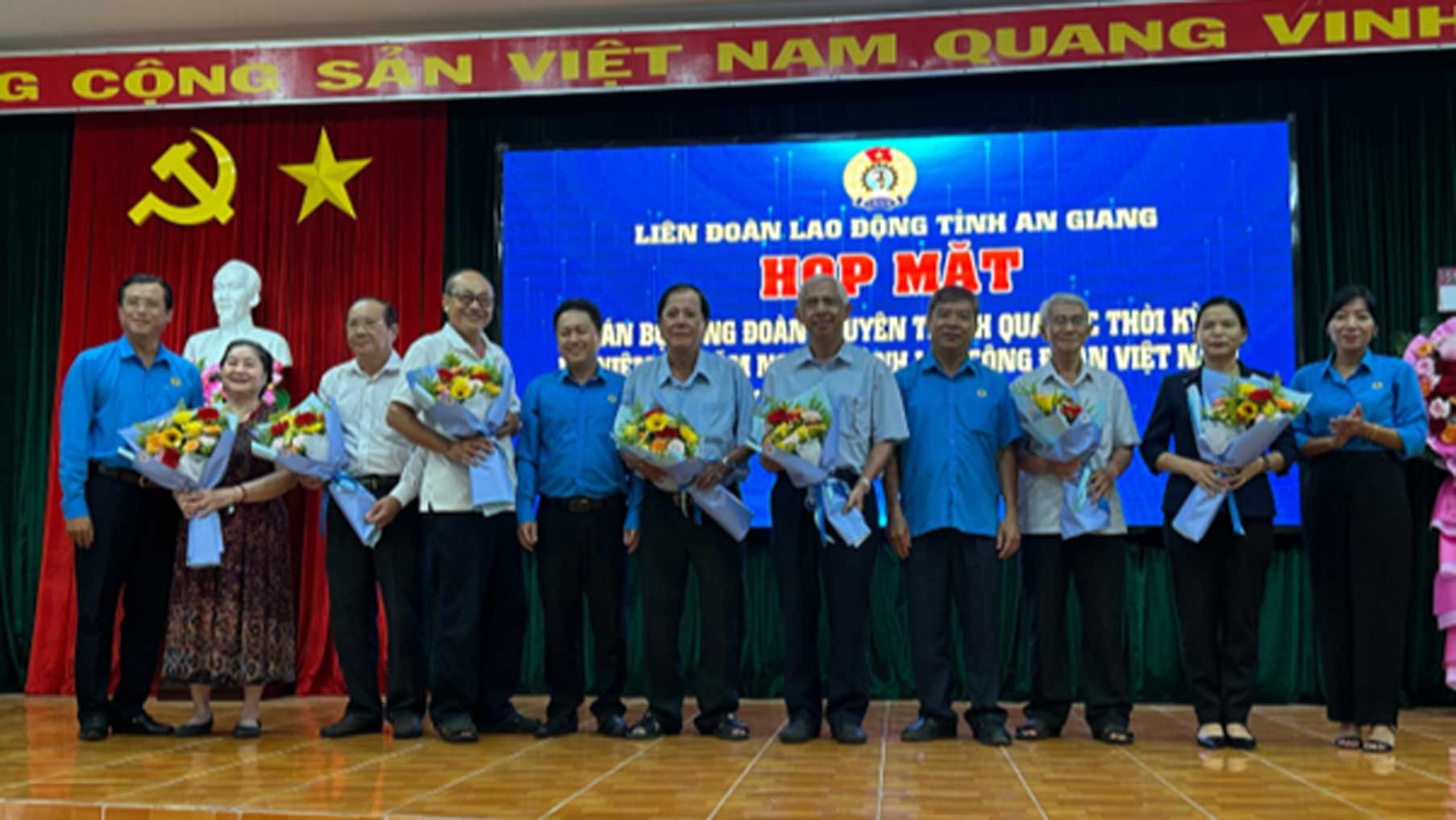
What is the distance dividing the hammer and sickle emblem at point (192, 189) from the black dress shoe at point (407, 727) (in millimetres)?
3109

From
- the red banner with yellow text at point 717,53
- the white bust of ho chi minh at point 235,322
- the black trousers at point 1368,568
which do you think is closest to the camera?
the black trousers at point 1368,568

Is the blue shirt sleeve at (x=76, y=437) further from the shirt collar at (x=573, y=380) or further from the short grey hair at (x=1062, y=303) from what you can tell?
the short grey hair at (x=1062, y=303)

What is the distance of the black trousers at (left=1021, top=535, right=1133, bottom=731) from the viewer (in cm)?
412

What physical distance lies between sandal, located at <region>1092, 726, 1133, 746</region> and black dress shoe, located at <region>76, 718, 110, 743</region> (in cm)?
315

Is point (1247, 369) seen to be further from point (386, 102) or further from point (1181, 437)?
point (386, 102)

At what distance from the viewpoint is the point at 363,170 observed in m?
6.22

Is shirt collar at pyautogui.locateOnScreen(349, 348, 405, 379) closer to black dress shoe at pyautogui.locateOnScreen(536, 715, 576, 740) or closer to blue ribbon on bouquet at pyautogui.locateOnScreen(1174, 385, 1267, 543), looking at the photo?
black dress shoe at pyautogui.locateOnScreen(536, 715, 576, 740)

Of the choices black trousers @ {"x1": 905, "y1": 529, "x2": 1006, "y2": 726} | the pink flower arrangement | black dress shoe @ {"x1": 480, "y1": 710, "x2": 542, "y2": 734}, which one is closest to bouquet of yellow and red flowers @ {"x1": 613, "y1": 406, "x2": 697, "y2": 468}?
black trousers @ {"x1": 905, "y1": 529, "x2": 1006, "y2": 726}

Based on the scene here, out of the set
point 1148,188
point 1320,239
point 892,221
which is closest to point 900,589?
point 892,221

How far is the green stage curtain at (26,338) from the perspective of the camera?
6.24 metres

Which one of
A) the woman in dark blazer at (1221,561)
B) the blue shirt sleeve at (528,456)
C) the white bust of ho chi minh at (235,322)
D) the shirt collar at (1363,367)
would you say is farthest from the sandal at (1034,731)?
the white bust of ho chi minh at (235,322)

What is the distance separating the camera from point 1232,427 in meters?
3.92

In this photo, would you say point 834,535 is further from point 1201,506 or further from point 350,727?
point 350,727

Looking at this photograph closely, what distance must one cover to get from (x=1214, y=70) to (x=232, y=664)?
4.60 m
